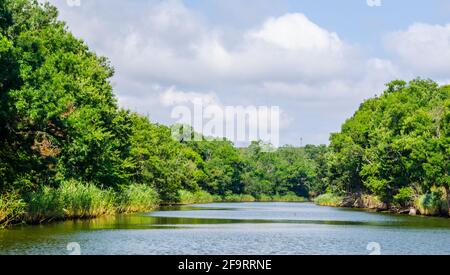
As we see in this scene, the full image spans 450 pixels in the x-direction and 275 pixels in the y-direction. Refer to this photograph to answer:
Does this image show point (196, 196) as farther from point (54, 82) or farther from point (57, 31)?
point (54, 82)

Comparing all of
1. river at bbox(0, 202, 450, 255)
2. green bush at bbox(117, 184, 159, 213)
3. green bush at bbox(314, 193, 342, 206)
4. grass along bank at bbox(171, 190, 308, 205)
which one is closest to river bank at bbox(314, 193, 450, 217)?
green bush at bbox(314, 193, 342, 206)

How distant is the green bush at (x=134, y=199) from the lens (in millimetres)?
68256

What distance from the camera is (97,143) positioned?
56.1m

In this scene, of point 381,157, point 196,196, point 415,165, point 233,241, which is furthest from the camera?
point 196,196

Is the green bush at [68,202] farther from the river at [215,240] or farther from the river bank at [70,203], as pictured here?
the river at [215,240]

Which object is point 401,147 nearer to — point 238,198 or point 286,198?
point 238,198

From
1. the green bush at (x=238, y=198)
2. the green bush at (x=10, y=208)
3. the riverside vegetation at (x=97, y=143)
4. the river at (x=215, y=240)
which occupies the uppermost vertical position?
the riverside vegetation at (x=97, y=143)

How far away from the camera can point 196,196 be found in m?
134

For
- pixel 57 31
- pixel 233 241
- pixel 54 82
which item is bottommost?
pixel 233 241

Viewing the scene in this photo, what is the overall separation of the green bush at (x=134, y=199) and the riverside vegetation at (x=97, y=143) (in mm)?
192

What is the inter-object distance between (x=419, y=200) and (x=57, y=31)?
128 ft

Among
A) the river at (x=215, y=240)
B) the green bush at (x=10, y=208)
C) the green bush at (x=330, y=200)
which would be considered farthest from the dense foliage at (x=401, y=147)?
the green bush at (x=10, y=208)

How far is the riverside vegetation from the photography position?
133ft
